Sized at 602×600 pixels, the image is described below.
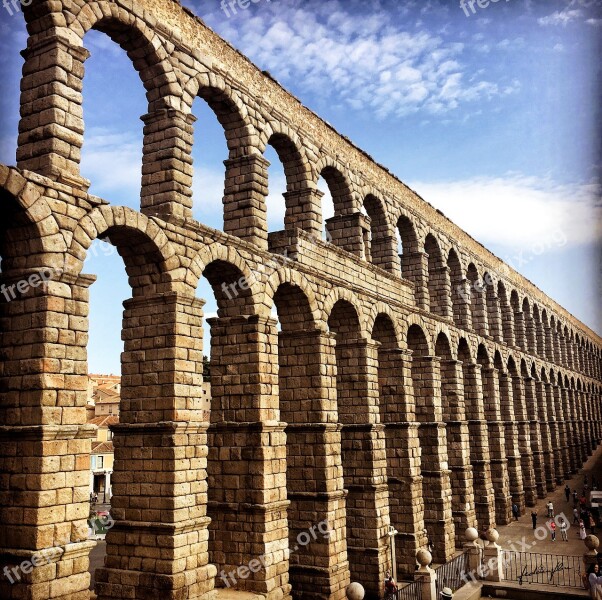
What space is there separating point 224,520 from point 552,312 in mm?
41097

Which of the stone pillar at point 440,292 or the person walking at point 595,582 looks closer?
the person walking at point 595,582

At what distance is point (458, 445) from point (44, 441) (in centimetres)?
2012

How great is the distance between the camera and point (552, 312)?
49.3m

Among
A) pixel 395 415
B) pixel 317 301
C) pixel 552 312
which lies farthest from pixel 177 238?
pixel 552 312

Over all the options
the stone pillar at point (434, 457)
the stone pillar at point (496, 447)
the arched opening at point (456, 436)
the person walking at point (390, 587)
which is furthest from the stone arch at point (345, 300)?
the stone pillar at point (496, 447)

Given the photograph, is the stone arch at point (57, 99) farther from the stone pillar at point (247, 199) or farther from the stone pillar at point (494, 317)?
the stone pillar at point (494, 317)

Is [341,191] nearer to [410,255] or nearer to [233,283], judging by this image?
[410,255]

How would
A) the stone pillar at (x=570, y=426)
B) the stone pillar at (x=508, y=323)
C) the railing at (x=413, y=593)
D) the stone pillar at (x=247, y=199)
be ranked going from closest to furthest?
1. the stone pillar at (x=247, y=199)
2. the railing at (x=413, y=593)
3. the stone pillar at (x=508, y=323)
4. the stone pillar at (x=570, y=426)

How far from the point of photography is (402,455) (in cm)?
2136

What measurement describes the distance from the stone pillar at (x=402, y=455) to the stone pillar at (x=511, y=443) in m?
13.7

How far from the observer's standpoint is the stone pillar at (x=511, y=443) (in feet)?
111

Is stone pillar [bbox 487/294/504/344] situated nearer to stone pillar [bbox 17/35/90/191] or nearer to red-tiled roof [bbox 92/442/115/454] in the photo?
stone pillar [bbox 17/35/90/191]

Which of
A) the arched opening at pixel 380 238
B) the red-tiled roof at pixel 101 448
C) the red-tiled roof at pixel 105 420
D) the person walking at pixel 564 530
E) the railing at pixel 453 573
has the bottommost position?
the person walking at pixel 564 530

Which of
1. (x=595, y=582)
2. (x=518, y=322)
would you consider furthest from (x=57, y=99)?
(x=518, y=322)
